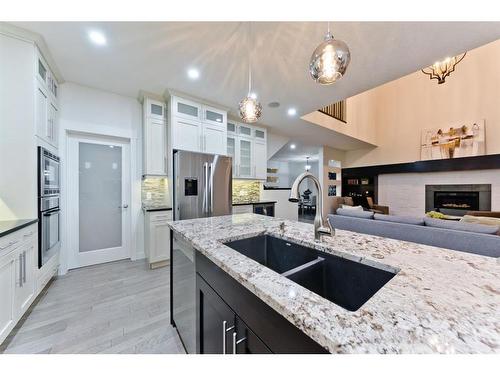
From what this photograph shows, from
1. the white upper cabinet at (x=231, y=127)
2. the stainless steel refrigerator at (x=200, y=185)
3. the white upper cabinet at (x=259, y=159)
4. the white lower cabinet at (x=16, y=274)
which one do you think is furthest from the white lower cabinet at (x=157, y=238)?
the white upper cabinet at (x=259, y=159)

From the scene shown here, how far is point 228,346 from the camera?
2.83ft

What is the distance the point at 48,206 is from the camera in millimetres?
2352

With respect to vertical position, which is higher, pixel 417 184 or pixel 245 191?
pixel 417 184

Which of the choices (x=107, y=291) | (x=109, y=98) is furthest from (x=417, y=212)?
(x=109, y=98)

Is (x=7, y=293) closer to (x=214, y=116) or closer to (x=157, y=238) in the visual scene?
(x=157, y=238)

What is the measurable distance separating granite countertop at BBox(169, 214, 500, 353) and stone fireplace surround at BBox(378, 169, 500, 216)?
21.7 feet

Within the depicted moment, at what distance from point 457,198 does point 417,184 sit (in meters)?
0.96

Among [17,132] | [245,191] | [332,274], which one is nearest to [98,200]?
[17,132]

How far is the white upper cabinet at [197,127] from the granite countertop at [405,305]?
2.68m

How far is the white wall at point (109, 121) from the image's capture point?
9.55ft

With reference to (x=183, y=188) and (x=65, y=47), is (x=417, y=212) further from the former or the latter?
(x=65, y=47)

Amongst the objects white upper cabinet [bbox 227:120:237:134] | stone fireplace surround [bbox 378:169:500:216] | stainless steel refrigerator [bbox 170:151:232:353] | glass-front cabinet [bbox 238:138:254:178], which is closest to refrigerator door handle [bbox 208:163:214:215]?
stainless steel refrigerator [bbox 170:151:232:353]

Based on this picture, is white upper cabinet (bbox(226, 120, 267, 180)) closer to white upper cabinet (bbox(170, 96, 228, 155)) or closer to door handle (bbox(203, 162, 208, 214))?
white upper cabinet (bbox(170, 96, 228, 155))
